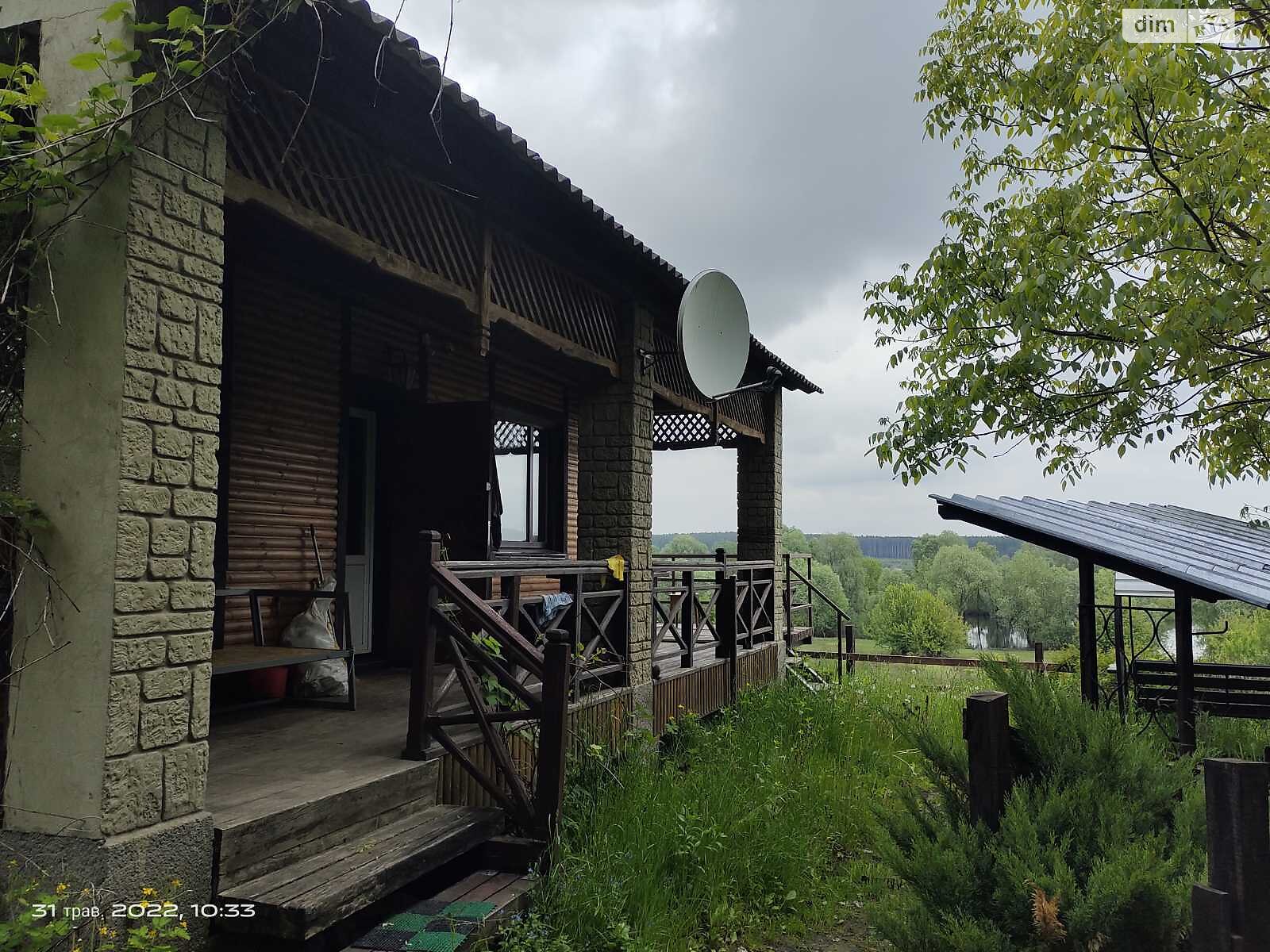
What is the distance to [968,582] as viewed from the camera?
62406mm

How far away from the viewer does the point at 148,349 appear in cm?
296

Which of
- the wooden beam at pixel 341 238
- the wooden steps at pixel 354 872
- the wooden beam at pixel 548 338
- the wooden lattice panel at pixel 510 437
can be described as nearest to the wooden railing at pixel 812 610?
the wooden lattice panel at pixel 510 437

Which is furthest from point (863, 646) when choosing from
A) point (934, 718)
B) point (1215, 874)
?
point (1215, 874)

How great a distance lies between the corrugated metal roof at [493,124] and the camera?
3.50 m

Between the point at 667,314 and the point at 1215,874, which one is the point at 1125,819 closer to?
the point at 1215,874

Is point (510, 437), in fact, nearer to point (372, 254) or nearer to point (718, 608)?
point (718, 608)

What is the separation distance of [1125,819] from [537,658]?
2.50 metres

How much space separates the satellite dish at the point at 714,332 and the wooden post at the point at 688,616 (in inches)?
67.0

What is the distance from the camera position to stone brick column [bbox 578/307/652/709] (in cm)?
702

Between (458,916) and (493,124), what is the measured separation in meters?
3.70

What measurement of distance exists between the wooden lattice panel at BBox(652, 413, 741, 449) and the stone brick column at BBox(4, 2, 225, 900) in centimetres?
795

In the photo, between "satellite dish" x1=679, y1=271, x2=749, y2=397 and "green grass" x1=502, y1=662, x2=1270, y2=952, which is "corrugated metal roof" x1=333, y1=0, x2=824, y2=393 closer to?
"satellite dish" x1=679, y1=271, x2=749, y2=397

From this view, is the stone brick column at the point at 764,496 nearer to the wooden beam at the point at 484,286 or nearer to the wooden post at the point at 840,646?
the wooden post at the point at 840,646

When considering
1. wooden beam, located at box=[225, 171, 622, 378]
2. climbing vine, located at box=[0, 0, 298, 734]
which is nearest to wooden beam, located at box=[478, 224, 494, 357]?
wooden beam, located at box=[225, 171, 622, 378]
